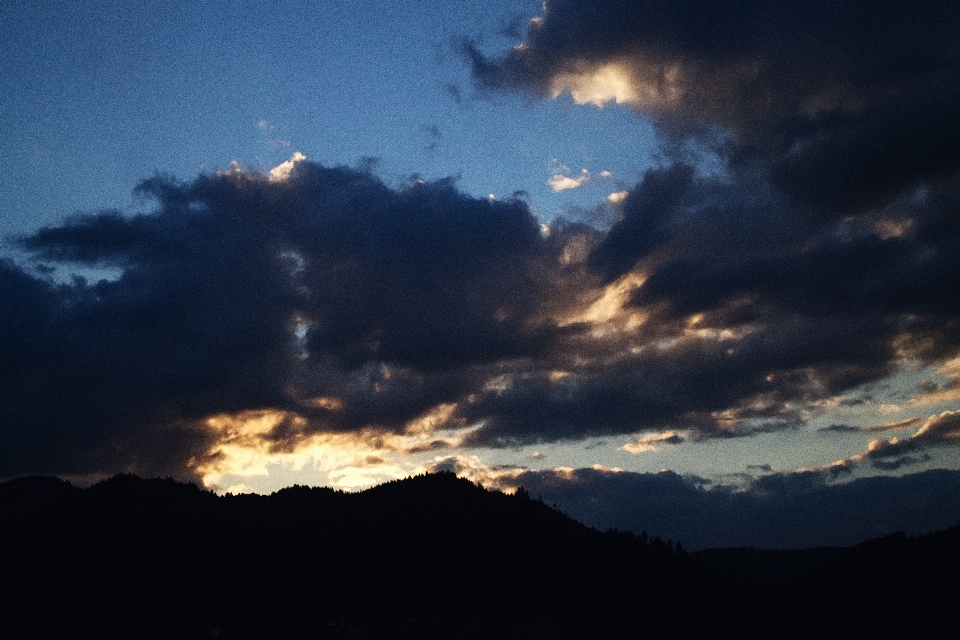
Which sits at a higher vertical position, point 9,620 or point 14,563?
point 14,563

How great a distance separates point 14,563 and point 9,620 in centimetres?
1114

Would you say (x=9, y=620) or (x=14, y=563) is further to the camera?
(x=14, y=563)

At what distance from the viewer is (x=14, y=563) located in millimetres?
129000

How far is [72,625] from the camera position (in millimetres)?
123250

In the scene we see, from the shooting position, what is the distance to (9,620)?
4761 inches

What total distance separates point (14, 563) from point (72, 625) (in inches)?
643

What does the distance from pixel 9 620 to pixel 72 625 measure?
9228mm

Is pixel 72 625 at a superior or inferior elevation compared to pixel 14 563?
inferior
